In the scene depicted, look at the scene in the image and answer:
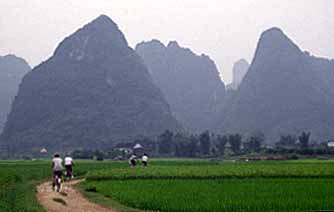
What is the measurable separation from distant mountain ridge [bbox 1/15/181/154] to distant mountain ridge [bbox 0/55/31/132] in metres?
28.7

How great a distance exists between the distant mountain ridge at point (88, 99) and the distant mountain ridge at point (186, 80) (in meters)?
28.3

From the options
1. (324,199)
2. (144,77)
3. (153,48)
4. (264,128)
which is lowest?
(324,199)

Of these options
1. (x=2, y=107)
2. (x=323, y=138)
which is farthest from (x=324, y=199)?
(x=2, y=107)

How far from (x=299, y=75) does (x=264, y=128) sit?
15382mm

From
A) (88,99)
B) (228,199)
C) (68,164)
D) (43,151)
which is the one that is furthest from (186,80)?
(228,199)

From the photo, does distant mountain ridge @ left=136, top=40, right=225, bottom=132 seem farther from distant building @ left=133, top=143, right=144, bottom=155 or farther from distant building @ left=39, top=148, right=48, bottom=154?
distant building @ left=133, top=143, right=144, bottom=155

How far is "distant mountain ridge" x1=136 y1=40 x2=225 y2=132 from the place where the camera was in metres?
131

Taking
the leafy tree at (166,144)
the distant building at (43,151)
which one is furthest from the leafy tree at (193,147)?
the distant building at (43,151)

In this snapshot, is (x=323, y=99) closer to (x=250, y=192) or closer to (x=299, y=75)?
(x=299, y=75)

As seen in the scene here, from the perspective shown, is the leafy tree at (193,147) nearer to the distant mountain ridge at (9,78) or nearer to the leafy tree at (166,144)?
the leafy tree at (166,144)

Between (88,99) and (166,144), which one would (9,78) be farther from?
(166,144)

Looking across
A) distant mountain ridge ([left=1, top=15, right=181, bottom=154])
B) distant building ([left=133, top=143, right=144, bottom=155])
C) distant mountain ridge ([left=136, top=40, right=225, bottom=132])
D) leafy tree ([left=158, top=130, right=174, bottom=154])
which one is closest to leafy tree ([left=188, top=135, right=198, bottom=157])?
leafy tree ([left=158, top=130, right=174, bottom=154])

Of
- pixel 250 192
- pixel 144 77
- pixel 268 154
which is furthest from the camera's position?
pixel 144 77

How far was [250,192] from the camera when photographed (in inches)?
605
